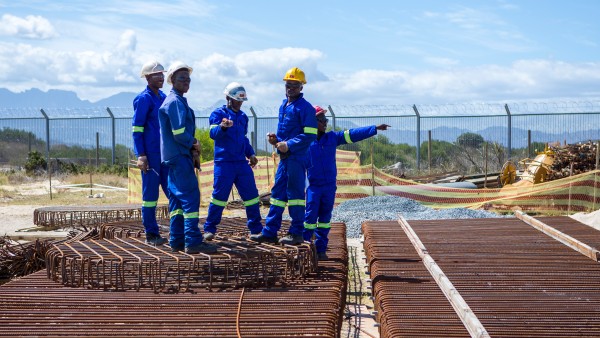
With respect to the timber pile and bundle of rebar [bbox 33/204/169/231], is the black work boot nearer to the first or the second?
bundle of rebar [bbox 33/204/169/231]

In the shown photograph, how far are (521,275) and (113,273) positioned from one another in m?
3.64

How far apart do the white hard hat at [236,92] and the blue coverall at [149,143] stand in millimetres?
807

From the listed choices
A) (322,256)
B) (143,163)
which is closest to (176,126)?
(143,163)

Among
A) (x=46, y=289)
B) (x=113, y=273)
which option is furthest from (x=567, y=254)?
(x=46, y=289)

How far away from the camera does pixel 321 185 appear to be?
26.5ft

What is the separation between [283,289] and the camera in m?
6.51

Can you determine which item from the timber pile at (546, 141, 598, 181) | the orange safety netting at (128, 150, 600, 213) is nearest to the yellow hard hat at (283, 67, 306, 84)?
the orange safety netting at (128, 150, 600, 213)

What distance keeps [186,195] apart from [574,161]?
13.5m

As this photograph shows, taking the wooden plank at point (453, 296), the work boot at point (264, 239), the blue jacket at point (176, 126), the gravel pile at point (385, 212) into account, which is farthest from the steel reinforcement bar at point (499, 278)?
the gravel pile at point (385, 212)

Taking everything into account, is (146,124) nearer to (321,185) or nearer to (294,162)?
(294,162)

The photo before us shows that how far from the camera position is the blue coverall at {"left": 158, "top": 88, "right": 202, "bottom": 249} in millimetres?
6965

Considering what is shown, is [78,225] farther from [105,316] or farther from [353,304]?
[105,316]

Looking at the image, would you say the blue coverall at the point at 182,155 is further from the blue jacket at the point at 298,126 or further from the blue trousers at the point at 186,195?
the blue jacket at the point at 298,126

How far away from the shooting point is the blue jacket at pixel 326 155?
26.4 feet
